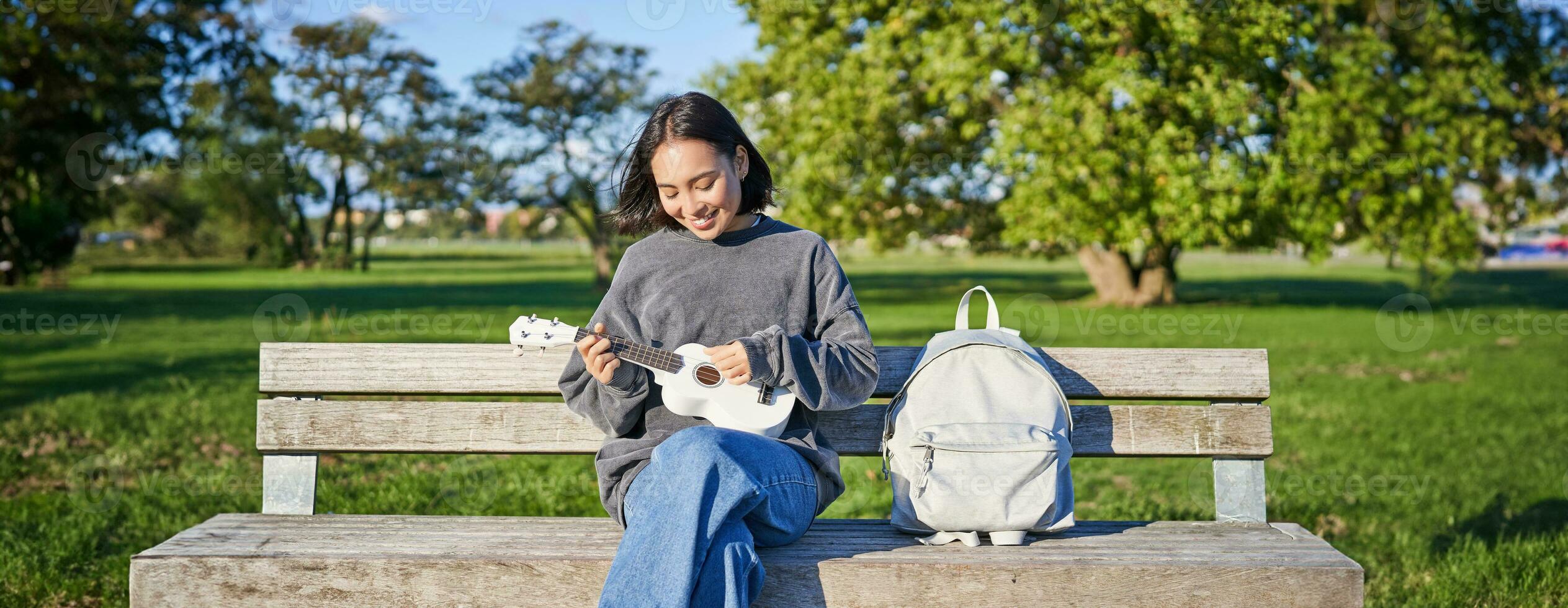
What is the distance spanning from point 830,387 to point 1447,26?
65.9 ft

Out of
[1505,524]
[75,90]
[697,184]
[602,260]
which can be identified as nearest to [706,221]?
[697,184]

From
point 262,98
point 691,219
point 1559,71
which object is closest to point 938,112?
point 1559,71

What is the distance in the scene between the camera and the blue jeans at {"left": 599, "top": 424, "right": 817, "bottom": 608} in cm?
224

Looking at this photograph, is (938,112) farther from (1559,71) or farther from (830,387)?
(830,387)

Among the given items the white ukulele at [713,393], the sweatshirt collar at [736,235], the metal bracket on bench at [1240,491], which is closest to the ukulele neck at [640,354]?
the white ukulele at [713,393]

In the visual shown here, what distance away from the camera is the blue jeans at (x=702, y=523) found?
2.24m

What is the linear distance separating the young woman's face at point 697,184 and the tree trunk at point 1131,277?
20.1 metres

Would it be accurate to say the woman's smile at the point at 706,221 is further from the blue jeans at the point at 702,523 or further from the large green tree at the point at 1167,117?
the large green tree at the point at 1167,117

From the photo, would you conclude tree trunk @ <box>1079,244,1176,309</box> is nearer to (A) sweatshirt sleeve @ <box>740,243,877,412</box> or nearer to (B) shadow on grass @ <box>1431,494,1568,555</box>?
(B) shadow on grass @ <box>1431,494,1568,555</box>

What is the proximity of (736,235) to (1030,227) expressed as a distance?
44.1 ft

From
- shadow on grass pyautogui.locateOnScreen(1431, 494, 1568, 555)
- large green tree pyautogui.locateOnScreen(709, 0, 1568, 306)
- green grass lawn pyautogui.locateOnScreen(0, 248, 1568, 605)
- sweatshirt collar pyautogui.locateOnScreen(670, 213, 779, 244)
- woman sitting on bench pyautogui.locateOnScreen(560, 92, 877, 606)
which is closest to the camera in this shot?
woman sitting on bench pyautogui.locateOnScreen(560, 92, 877, 606)

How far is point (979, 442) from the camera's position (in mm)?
2684

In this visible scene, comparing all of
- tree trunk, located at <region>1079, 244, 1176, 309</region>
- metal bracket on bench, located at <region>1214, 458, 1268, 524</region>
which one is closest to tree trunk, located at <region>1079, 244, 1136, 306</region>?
tree trunk, located at <region>1079, 244, 1176, 309</region>

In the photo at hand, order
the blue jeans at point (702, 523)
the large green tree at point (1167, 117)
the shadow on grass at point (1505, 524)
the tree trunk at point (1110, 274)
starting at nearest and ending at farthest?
the blue jeans at point (702, 523) → the shadow on grass at point (1505, 524) → the large green tree at point (1167, 117) → the tree trunk at point (1110, 274)
